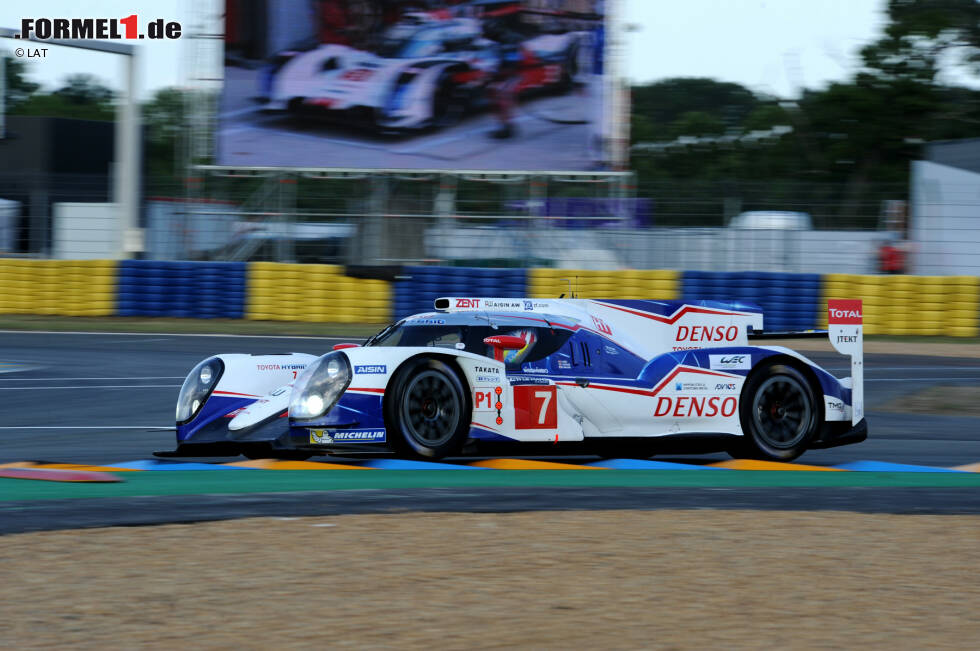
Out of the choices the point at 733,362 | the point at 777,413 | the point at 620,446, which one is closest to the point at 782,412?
the point at 777,413

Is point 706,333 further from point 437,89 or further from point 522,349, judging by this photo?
point 437,89

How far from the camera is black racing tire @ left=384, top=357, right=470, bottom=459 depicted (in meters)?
6.76

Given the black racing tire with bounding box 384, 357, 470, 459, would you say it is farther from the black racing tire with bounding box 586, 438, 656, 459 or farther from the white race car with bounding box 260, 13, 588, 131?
the white race car with bounding box 260, 13, 588, 131

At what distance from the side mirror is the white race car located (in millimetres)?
15685

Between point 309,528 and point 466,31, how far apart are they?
18044mm

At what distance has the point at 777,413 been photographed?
7.46m

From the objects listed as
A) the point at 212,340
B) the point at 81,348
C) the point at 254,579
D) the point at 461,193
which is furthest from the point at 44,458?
the point at 461,193

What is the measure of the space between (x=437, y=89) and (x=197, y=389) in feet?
51.5

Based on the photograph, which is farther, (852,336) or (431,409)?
(852,336)

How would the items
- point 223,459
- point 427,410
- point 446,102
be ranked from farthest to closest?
1. point 446,102
2. point 223,459
3. point 427,410

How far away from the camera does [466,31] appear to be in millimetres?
22266

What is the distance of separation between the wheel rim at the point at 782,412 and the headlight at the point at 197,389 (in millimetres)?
3333

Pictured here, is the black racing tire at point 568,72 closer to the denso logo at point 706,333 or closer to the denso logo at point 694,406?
the denso logo at point 706,333

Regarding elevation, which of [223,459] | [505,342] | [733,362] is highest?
[505,342]
